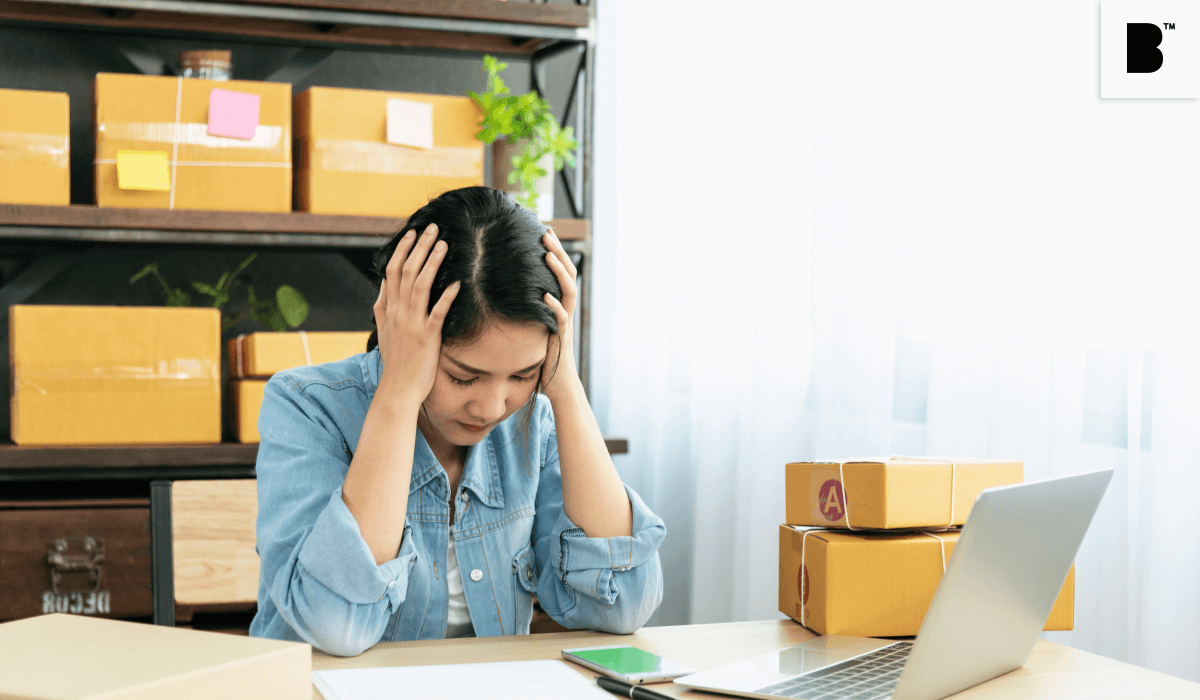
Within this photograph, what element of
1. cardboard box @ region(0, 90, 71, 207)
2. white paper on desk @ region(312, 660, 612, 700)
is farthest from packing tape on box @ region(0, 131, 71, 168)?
white paper on desk @ region(312, 660, 612, 700)

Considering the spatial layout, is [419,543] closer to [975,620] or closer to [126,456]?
[975,620]

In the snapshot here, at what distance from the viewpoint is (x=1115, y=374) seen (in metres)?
1.37

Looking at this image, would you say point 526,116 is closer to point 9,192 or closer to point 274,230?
point 274,230

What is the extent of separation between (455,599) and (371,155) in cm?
111

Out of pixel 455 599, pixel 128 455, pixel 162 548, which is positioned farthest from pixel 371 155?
pixel 455 599

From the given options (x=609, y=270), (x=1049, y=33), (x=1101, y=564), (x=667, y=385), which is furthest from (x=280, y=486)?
(x=609, y=270)

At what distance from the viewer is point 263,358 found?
2.00 meters

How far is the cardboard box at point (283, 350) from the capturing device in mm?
1999

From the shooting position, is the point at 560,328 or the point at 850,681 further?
the point at 560,328

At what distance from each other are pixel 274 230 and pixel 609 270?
2.96 feet

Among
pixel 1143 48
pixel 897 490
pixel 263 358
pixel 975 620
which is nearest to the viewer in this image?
pixel 975 620

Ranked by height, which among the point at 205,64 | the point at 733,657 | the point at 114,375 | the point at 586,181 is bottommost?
the point at 733,657

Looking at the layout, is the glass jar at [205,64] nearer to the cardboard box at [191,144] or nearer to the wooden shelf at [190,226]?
the cardboard box at [191,144]

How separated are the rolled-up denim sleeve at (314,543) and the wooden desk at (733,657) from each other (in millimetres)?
38
